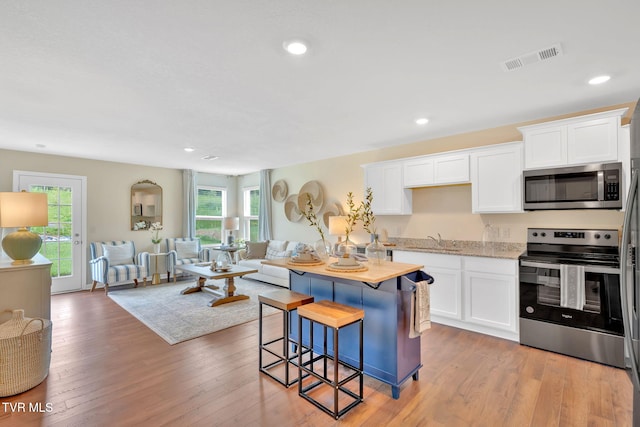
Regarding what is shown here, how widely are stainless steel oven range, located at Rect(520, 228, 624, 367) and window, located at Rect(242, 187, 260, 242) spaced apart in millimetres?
5940

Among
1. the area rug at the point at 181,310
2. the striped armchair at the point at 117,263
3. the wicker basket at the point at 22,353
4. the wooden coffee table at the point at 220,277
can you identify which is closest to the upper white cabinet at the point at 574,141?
the area rug at the point at 181,310

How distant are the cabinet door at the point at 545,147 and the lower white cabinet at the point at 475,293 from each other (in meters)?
1.10

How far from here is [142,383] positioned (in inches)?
97.8

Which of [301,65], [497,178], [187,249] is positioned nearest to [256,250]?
[187,249]

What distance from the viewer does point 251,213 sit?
7922 mm

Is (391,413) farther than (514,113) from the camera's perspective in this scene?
No

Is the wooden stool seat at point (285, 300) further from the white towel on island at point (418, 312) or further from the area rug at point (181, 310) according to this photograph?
the area rug at point (181, 310)

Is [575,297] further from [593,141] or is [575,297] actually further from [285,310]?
[285,310]

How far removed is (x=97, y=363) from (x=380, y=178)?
399 cm

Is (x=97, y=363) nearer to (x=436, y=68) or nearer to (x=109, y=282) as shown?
(x=109, y=282)

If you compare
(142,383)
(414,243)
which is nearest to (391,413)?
(142,383)

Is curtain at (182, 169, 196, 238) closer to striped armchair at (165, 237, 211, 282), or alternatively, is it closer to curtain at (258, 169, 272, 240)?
striped armchair at (165, 237, 211, 282)

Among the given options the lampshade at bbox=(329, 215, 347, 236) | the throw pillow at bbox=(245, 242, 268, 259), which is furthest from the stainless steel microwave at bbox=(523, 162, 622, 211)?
the throw pillow at bbox=(245, 242, 268, 259)

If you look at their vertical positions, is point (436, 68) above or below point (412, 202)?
above
